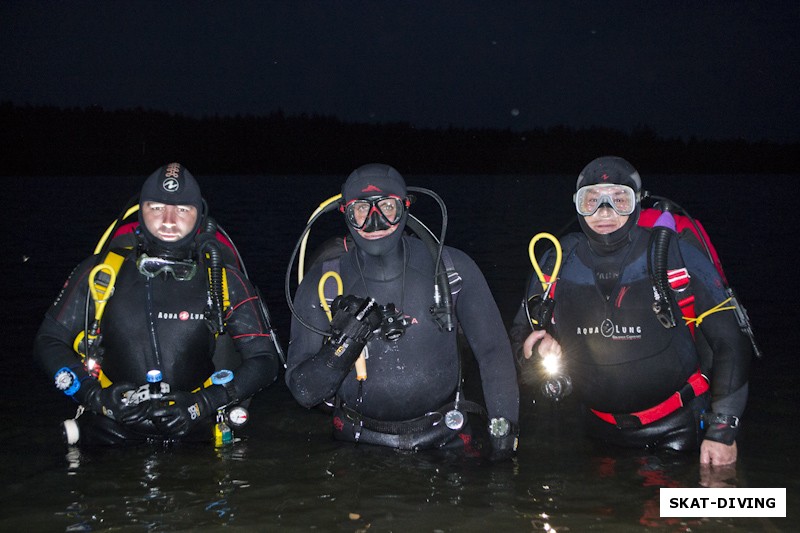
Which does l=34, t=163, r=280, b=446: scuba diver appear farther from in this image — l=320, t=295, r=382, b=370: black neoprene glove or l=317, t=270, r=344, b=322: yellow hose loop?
l=320, t=295, r=382, b=370: black neoprene glove

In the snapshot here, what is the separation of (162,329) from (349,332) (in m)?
1.74

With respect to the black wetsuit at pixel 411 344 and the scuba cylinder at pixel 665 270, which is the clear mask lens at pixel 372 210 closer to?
the black wetsuit at pixel 411 344

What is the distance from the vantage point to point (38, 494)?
6125 mm

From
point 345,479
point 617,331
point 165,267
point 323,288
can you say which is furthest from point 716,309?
point 165,267

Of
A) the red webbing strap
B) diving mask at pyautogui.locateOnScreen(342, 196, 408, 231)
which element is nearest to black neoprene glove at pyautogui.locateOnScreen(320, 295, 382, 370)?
diving mask at pyautogui.locateOnScreen(342, 196, 408, 231)

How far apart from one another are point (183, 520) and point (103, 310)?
1.88 metres

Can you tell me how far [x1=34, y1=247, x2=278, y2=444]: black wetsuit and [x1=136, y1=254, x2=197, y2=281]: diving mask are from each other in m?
0.10

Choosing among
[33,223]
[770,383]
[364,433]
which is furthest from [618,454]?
[33,223]

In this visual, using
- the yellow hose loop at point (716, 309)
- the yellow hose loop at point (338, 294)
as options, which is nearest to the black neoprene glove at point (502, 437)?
the yellow hose loop at point (338, 294)

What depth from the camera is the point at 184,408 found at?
6.32 metres

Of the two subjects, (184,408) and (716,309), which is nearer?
(716,309)

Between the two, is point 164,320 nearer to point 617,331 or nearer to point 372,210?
point 372,210

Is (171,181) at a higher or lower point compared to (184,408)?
higher

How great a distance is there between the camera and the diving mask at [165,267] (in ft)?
21.3
